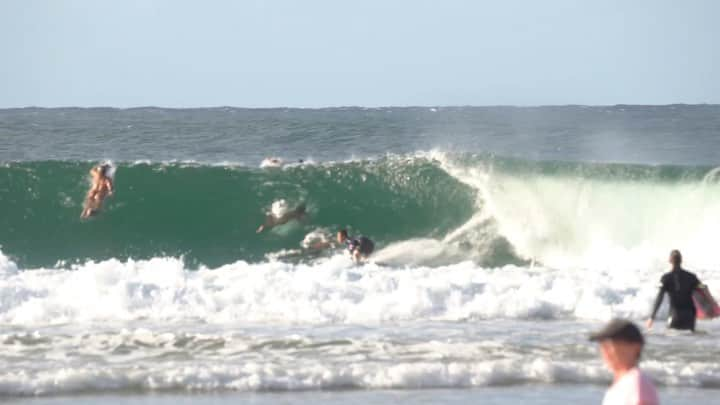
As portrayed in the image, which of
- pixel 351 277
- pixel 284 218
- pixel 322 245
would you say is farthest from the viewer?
pixel 284 218

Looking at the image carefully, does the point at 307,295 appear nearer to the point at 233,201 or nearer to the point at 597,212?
the point at 233,201

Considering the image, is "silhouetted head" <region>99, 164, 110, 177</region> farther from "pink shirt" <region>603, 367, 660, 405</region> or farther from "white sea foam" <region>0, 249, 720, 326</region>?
"pink shirt" <region>603, 367, 660, 405</region>

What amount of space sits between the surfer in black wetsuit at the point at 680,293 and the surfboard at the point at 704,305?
9 cm

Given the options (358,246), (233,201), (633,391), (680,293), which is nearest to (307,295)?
(358,246)

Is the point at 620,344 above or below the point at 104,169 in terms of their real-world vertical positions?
above

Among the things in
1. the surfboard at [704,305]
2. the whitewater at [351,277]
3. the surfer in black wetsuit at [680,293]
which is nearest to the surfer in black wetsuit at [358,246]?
the whitewater at [351,277]

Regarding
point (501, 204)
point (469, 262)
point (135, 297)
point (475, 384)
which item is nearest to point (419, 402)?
point (475, 384)

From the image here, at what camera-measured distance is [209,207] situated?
22.6m

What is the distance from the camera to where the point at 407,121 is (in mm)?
44500

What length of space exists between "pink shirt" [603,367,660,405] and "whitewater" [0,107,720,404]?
518 centimetres

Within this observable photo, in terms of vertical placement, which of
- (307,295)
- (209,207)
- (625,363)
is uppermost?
(625,363)

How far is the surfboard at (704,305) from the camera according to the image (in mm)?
12742

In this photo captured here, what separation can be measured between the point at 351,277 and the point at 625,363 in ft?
35.4

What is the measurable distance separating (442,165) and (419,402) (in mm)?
12385
